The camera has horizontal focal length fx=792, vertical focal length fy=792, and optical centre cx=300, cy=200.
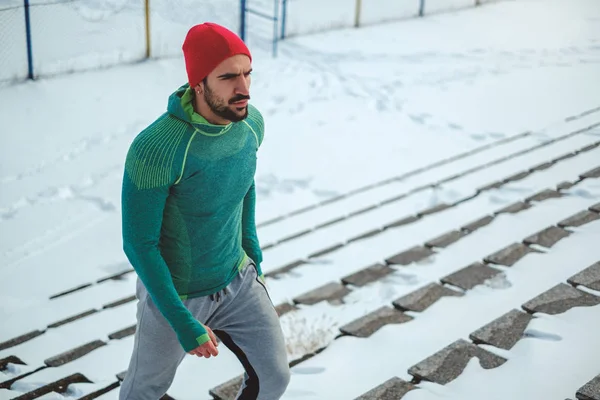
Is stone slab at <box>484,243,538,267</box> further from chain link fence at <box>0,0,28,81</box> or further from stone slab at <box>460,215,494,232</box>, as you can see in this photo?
chain link fence at <box>0,0,28,81</box>

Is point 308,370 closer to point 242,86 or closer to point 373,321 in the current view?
point 373,321

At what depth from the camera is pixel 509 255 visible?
522 centimetres

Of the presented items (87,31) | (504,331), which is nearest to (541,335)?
(504,331)

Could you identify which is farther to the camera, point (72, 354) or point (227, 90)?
point (72, 354)

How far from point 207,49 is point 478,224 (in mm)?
3816

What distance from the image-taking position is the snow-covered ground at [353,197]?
4016 mm

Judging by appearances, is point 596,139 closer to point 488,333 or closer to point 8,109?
point 488,333

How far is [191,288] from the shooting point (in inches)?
109

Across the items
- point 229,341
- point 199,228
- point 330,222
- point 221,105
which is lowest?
point 330,222

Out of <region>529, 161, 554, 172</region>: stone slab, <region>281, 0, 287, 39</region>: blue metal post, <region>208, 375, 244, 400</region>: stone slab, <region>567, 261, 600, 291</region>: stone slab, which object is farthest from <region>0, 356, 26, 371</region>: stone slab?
<region>281, 0, 287, 39</region>: blue metal post

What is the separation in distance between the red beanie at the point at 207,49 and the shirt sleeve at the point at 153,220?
225mm

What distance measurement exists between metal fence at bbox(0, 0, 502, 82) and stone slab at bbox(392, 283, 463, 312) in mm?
6398

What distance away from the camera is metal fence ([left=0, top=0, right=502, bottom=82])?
934 cm

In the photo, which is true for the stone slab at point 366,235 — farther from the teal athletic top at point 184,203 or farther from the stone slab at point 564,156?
the teal athletic top at point 184,203
